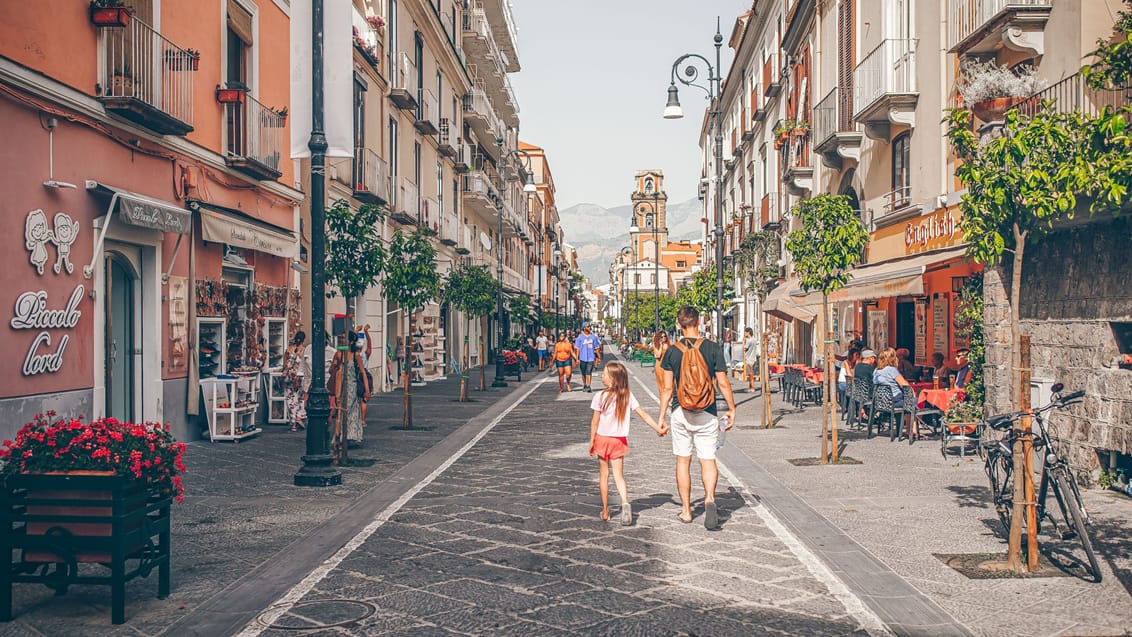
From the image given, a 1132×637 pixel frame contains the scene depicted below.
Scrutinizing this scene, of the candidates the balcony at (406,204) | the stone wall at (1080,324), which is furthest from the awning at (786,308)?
the balcony at (406,204)

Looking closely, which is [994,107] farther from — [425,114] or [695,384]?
[425,114]

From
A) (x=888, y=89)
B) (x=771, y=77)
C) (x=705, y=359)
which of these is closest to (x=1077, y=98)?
(x=705, y=359)

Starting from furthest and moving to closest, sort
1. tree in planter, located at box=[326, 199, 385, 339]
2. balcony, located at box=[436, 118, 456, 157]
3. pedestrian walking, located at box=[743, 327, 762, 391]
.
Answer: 1. balcony, located at box=[436, 118, 456, 157]
2. pedestrian walking, located at box=[743, 327, 762, 391]
3. tree in planter, located at box=[326, 199, 385, 339]

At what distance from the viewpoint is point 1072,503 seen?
6.15 meters

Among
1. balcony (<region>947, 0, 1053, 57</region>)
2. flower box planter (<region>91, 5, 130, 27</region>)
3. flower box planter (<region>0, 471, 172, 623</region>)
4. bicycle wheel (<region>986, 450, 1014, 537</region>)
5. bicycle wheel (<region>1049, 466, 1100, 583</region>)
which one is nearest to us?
flower box planter (<region>0, 471, 172, 623</region>)

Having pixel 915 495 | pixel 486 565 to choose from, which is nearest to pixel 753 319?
pixel 915 495

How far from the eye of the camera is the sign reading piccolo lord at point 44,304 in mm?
9148

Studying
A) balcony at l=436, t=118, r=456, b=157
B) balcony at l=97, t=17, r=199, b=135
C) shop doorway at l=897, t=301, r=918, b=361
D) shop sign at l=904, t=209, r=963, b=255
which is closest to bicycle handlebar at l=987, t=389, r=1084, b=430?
shop sign at l=904, t=209, r=963, b=255

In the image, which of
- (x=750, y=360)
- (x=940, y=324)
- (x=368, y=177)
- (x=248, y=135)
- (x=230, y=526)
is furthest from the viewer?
(x=750, y=360)

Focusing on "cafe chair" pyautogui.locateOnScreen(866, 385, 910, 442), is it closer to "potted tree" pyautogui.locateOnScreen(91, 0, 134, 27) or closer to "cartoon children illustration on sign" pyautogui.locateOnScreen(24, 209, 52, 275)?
"cartoon children illustration on sign" pyautogui.locateOnScreen(24, 209, 52, 275)

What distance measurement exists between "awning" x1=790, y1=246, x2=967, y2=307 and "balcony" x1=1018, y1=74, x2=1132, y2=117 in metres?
2.21

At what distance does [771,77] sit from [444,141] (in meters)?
11.7

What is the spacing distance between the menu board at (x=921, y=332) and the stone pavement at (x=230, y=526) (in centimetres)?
964

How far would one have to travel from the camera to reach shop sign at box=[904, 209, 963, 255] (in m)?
15.4
